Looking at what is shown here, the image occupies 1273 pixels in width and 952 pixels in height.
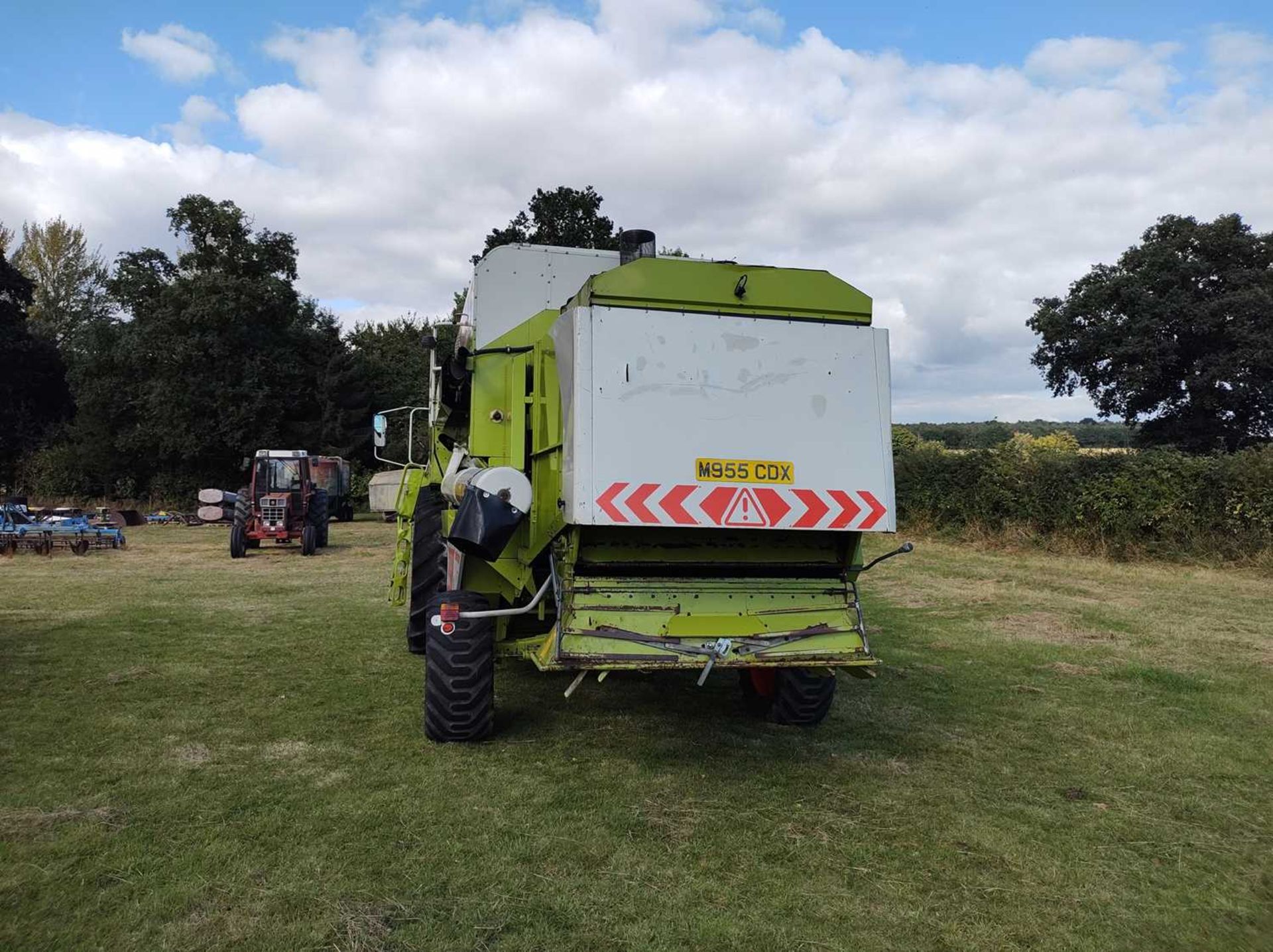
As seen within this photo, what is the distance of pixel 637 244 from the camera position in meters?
5.38

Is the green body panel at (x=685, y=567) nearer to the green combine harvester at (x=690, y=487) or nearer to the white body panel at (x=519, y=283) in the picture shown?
the green combine harvester at (x=690, y=487)

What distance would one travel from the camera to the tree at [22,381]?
31.9 m

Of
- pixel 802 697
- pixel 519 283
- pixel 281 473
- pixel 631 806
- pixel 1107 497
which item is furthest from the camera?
pixel 281 473

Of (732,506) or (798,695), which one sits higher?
(732,506)

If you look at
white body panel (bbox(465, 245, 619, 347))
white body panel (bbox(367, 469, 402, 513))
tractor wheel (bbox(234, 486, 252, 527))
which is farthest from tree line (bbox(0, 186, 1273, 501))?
white body panel (bbox(465, 245, 619, 347))

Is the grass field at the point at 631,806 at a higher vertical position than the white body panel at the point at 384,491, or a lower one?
lower

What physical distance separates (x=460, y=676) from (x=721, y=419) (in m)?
1.98

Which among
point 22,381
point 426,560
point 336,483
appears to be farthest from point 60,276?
point 426,560

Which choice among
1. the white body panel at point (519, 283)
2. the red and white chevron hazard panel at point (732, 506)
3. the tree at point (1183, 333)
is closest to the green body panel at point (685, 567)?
the red and white chevron hazard panel at point (732, 506)

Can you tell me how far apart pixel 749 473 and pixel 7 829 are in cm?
353

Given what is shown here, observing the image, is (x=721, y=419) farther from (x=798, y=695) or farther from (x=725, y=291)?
(x=798, y=695)

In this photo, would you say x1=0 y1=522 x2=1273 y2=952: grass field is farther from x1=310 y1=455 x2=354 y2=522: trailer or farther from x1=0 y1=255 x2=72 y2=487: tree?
x1=0 y1=255 x2=72 y2=487: tree

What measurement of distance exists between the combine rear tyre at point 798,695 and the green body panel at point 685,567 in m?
0.74

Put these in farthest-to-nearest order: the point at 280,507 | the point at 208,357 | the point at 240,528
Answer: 1. the point at 208,357
2. the point at 280,507
3. the point at 240,528
